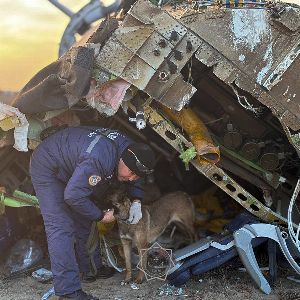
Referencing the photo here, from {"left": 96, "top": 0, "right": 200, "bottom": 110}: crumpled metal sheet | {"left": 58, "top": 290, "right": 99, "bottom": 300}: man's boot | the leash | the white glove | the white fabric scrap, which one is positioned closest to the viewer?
{"left": 58, "top": 290, "right": 99, "bottom": 300}: man's boot

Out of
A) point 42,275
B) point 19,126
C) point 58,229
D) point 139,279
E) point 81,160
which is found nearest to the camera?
point 81,160

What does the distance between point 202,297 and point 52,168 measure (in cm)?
188

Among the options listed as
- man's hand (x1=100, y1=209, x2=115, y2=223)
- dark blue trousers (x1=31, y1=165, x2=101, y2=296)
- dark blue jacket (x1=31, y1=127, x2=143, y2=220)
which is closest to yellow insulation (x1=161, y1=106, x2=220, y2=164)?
dark blue jacket (x1=31, y1=127, x2=143, y2=220)

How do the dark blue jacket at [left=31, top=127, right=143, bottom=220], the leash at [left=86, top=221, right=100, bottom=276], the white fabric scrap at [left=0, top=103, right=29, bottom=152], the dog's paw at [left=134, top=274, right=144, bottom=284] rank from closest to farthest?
1. the dark blue jacket at [left=31, top=127, right=143, bottom=220]
2. the white fabric scrap at [left=0, top=103, right=29, bottom=152]
3. the dog's paw at [left=134, top=274, right=144, bottom=284]
4. the leash at [left=86, top=221, right=100, bottom=276]

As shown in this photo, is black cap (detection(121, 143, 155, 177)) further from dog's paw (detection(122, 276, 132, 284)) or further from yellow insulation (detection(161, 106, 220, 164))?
dog's paw (detection(122, 276, 132, 284))

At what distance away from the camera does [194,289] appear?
530cm

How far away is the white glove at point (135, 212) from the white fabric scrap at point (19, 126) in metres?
1.22

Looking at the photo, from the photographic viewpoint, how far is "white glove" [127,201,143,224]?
→ 5.43m

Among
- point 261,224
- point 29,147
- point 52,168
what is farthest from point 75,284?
point 261,224

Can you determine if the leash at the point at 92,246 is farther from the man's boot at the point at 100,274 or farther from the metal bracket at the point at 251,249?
the metal bracket at the point at 251,249

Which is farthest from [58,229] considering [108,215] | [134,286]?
[134,286]

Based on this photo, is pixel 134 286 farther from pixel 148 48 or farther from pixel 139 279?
pixel 148 48

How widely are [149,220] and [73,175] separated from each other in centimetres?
158

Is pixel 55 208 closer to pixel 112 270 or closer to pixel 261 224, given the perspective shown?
pixel 112 270
